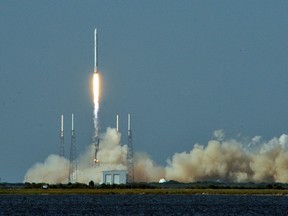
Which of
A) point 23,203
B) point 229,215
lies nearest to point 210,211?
point 229,215

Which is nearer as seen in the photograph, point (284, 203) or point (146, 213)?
point (146, 213)

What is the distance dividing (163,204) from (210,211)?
20236 mm

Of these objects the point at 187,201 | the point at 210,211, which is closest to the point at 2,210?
the point at 210,211

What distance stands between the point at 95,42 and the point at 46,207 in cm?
3029

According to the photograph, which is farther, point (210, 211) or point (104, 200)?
point (104, 200)

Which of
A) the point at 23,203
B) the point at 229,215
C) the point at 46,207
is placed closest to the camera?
the point at 229,215

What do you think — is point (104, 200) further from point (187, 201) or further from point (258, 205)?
point (258, 205)

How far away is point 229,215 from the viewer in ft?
516

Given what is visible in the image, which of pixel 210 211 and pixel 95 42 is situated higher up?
pixel 95 42

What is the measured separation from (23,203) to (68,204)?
6.91 metres

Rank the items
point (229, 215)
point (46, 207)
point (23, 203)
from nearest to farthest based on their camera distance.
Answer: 1. point (229, 215)
2. point (46, 207)
3. point (23, 203)

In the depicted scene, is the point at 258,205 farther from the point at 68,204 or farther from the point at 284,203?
the point at 68,204

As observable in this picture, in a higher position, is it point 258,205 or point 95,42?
point 95,42

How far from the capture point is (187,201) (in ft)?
648
